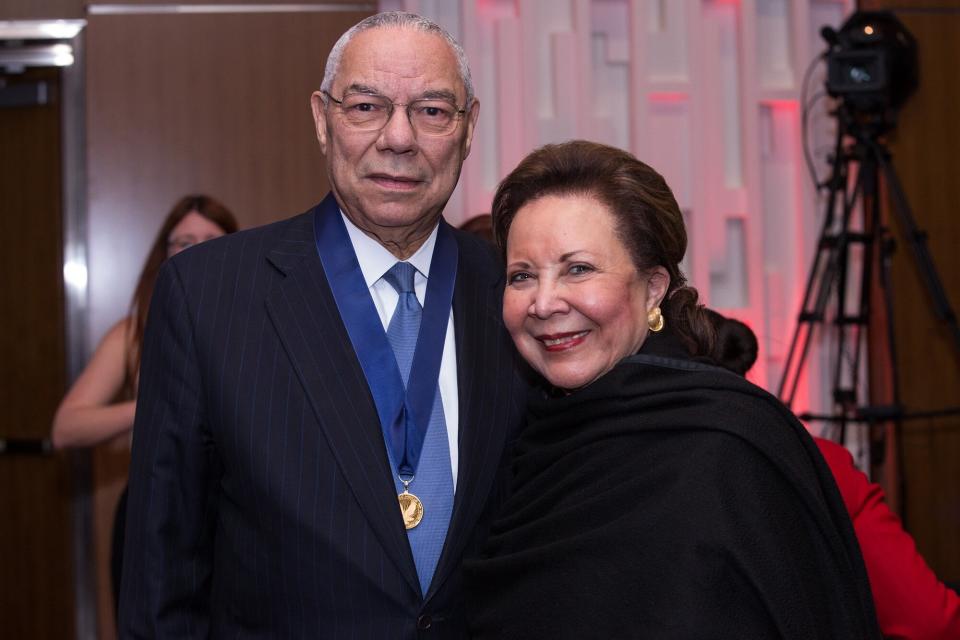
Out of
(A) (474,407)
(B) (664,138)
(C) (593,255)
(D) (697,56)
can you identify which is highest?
(D) (697,56)

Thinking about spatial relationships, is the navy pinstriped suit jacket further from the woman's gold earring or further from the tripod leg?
the tripod leg

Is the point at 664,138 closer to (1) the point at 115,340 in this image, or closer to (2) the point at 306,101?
(2) the point at 306,101

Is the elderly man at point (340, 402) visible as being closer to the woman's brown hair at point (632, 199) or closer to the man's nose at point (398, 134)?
the man's nose at point (398, 134)

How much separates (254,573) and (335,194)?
2.11ft

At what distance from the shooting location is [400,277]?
1.76 metres

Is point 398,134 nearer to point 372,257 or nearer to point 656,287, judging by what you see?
point 372,257

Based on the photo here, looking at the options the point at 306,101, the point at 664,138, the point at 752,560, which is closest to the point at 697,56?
the point at 664,138

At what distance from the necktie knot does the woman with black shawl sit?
0.61ft

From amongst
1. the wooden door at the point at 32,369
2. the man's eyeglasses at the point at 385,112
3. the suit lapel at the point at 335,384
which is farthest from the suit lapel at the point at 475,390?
the wooden door at the point at 32,369

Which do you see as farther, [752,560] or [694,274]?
[694,274]

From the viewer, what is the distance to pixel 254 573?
1550 millimetres

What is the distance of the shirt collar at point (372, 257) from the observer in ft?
5.74

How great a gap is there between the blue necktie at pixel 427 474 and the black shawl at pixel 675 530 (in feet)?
0.23

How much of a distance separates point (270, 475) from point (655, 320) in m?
0.63
